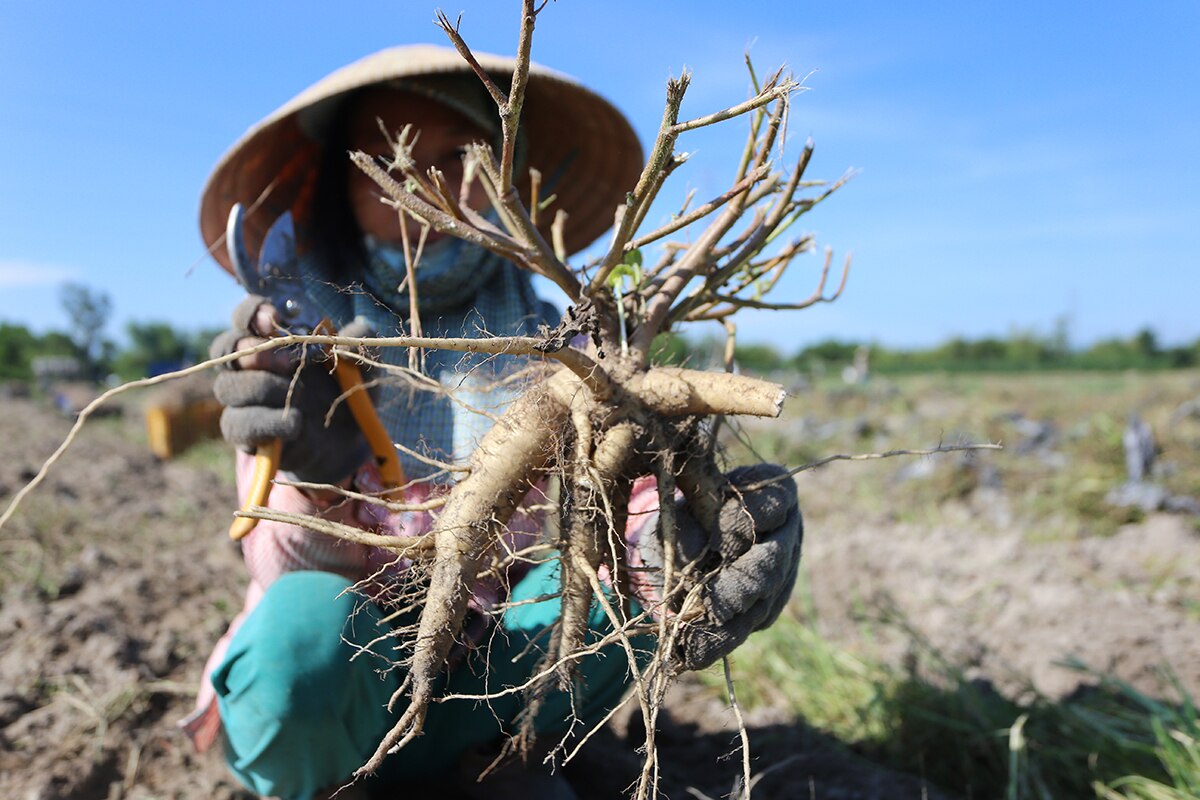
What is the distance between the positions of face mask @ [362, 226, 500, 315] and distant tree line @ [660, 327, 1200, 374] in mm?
25789

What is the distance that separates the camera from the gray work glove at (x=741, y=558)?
1040 millimetres

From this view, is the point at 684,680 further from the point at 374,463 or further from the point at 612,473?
the point at 612,473

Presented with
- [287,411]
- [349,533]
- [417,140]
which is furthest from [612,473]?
[417,140]

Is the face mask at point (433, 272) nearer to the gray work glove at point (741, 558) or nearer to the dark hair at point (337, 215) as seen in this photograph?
the dark hair at point (337, 215)

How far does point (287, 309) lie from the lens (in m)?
1.28

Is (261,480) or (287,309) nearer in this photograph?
(261,480)

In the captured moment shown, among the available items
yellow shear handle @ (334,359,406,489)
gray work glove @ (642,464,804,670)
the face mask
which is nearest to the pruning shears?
yellow shear handle @ (334,359,406,489)

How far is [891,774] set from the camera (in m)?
1.65

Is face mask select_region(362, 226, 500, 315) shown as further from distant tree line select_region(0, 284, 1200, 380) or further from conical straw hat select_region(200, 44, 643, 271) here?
distant tree line select_region(0, 284, 1200, 380)

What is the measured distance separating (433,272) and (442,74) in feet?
1.29

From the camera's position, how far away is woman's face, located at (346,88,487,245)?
155 centimetres

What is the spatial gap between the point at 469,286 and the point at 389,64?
1.44 feet

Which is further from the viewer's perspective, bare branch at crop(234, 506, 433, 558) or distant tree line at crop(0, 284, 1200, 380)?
distant tree line at crop(0, 284, 1200, 380)

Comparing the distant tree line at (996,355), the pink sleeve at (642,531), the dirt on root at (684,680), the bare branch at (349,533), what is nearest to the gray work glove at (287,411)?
the bare branch at (349,533)
